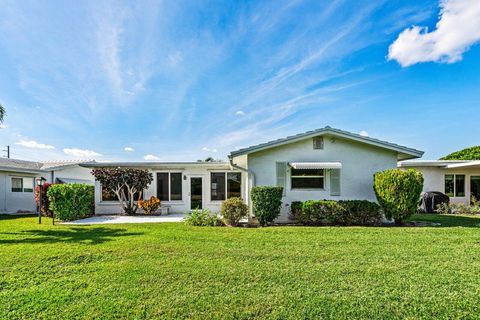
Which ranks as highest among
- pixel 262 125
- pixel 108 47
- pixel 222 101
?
pixel 108 47

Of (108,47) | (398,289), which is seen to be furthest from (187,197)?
(398,289)

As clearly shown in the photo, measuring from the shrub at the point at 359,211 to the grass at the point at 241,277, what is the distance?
119 inches

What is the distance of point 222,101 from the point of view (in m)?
19.7

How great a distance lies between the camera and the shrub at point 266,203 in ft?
40.4

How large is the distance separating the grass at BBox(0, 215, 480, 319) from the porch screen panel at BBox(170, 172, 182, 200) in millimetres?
8397

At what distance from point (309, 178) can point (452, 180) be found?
1515cm

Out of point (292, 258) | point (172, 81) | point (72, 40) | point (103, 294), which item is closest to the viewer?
point (103, 294)

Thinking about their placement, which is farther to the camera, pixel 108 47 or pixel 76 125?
pixel 76 125

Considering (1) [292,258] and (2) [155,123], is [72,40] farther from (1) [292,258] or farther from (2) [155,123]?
(1) [292,258]

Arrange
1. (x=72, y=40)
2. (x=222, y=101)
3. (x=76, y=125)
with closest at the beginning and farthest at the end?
(x=72, y=40) → (x=222, y=101) → (x=76, y=125)

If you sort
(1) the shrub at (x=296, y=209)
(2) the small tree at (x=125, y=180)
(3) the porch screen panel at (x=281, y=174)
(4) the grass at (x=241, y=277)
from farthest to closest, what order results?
1. (2) the small tree at (x=125, y=180)
2. (3) the porch screen panel at (x=281, y=174)
3. (1) the shrub at (x=296, y=209)
4. (4) the grass at (x=241, y=277)

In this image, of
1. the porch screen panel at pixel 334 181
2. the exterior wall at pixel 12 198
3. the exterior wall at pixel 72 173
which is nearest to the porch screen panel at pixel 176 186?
the porch screen panel at pixel 334 181

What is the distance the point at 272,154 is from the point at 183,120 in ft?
36.5

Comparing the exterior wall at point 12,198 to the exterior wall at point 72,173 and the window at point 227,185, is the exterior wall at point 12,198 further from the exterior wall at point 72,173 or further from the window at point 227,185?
the window at point 227,185
